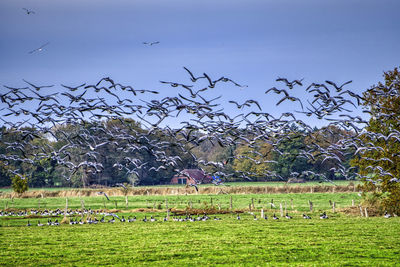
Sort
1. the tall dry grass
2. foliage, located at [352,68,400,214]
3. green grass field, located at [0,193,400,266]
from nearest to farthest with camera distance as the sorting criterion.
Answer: green grass field, located at [0,193,400,266] → foliage, located at [352,68,400,214] → the tall dry grass

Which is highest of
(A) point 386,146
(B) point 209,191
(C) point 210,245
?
(A) point 386,146

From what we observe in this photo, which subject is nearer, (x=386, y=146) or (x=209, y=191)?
(x=386, y=146)

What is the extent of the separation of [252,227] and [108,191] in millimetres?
56822

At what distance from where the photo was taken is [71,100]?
28.5 meters

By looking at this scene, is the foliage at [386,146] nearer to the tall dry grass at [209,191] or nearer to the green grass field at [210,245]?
the green grass field at [210,245]

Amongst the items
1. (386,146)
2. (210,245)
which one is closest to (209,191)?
(386,146)

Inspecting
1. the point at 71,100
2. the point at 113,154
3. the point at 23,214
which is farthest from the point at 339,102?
the point at 113,154

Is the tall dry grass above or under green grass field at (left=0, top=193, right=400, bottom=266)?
under

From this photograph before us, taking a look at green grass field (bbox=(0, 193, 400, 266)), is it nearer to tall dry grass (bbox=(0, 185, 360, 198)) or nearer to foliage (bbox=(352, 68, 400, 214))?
foliage (bbox=(352, 68, 400, 214))

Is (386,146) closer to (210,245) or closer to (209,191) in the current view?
(210,245)

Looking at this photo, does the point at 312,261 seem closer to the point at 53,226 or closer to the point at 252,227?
the point at 252,227

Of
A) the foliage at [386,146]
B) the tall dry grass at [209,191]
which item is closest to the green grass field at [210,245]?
the foliage at [386,146]

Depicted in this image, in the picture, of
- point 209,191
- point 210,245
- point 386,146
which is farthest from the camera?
point 209,191

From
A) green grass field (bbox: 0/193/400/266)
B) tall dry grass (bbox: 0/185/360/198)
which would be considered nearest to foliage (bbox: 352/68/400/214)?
green grass field (bbox: 0/193/400/266)
